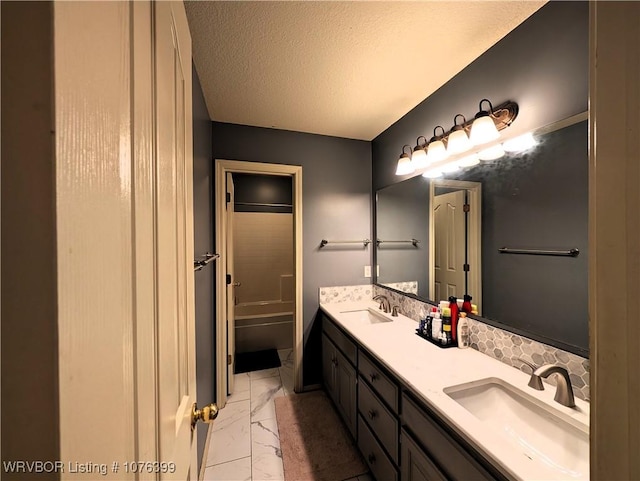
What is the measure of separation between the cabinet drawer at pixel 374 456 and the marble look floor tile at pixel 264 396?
0.79 m

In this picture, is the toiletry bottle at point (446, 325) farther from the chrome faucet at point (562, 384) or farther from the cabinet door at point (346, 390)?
the cabinet door at point (346, 390)

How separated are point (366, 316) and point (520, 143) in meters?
1.55

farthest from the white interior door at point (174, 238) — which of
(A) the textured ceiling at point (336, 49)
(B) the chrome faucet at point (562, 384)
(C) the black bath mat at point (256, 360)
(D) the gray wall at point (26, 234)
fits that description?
(C) the black bath mat at point (256, 360)

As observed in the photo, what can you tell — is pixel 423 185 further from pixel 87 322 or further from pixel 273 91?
pixel 87 322

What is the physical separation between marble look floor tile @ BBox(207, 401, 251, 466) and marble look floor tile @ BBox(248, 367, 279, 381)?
1.29 feet

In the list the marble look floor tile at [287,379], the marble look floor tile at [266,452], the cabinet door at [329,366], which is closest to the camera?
the marble look floor tile at [266,452]

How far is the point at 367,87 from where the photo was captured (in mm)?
1582

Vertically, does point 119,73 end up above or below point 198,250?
above

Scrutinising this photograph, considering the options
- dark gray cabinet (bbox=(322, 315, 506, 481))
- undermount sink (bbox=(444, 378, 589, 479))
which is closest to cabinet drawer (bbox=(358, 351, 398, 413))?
dark gray cabinet (bbox=(322, 315, 506, 481))

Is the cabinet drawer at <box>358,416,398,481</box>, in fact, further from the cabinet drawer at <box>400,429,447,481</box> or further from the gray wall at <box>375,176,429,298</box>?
the gray wall at <box>375,176,429,298</box>

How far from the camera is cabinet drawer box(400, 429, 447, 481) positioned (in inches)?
35.2

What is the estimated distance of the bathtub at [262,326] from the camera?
3018 mm

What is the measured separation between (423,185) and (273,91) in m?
1.21

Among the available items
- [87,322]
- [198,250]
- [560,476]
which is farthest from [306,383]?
[87,322]
